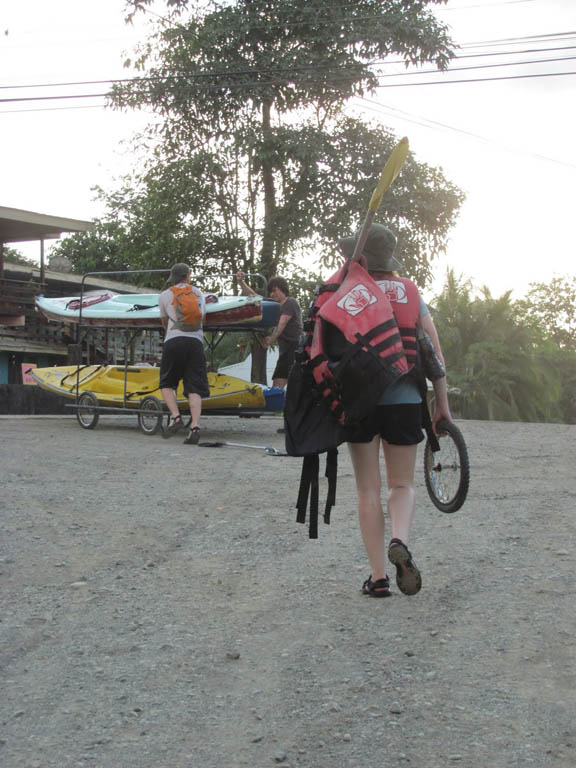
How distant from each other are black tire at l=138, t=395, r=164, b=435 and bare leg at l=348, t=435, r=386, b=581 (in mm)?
7487

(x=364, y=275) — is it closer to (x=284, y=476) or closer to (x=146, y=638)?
(x=146, y=638)

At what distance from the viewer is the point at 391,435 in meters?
4.34

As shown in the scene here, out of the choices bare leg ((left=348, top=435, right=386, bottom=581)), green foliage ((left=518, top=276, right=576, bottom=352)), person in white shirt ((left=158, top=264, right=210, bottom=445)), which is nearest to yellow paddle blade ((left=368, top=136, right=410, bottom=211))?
bare leg ((left=348, top=435, right=386, bottom=581))

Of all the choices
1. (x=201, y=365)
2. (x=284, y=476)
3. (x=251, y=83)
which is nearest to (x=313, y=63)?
(x=251, y=83)

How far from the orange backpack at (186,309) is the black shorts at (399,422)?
22.0 feet

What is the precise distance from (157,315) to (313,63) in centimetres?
1386

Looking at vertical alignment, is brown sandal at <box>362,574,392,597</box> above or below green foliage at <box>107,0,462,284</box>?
below

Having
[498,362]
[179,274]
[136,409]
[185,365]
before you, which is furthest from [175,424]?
[498,362]

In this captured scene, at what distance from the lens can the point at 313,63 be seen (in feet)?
78.9

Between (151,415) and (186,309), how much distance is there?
6.40ft

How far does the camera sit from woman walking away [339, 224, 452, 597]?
4.31 metres

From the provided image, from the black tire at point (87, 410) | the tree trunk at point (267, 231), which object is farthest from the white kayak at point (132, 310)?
the tree trunk at point (267, 231)

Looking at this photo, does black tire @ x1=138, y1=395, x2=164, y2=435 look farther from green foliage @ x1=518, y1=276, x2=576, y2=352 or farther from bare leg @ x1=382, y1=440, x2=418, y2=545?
green foliage @ x1=518, y1=276, x2=576, y2=352

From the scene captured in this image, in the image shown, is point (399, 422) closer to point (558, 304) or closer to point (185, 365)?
point (185, 365)
